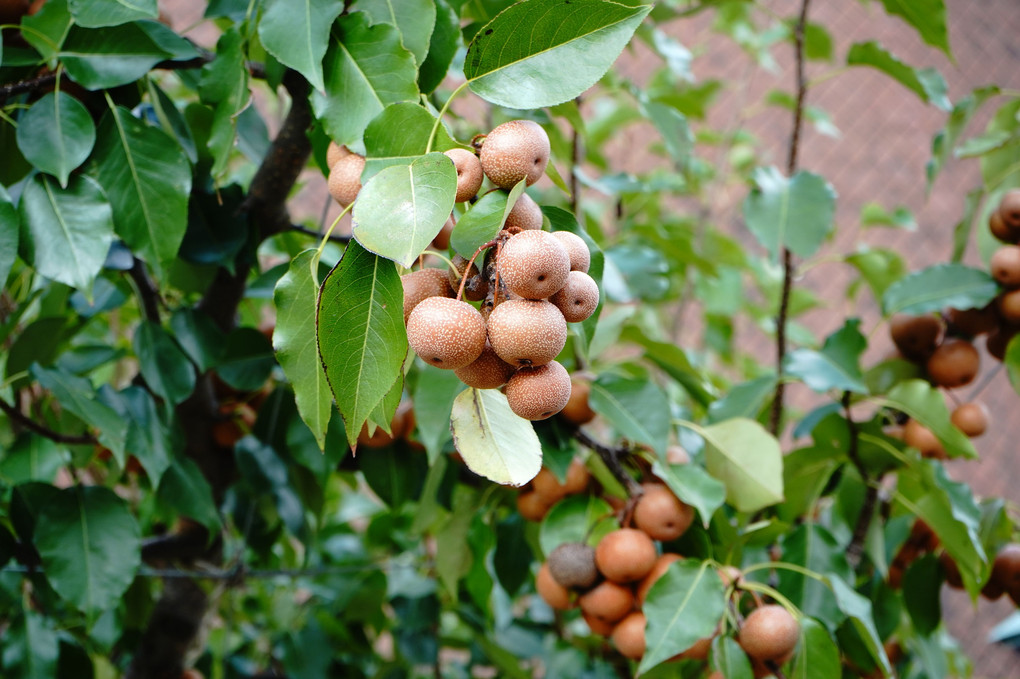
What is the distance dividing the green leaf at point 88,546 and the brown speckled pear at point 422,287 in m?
0.36

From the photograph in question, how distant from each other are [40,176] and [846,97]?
2221 mm

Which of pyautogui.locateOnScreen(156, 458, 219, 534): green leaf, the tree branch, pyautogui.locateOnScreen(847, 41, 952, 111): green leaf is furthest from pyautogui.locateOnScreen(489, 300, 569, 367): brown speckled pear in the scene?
pyautogui.locateOnScreen(847, 41, 952, 111): green leaf

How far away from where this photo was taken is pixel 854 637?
2.01 feet

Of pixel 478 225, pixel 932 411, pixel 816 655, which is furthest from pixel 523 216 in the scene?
pixel 932 411

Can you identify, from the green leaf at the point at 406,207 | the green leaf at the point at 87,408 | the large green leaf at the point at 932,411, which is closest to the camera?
the green leaf at the point at 406,207

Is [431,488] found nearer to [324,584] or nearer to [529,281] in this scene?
[529,281]

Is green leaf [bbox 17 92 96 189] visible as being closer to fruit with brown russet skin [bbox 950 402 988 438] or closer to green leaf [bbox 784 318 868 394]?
green leaf [bbox 784 318 868 394]

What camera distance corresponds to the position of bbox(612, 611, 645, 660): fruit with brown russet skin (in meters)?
0.53

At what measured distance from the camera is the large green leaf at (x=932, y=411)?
642 millimetres

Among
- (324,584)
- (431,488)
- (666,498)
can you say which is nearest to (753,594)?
(666,498)

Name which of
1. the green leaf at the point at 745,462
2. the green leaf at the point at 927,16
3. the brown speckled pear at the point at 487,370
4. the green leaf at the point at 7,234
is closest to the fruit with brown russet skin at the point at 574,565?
the green leaf at the point at 745,462

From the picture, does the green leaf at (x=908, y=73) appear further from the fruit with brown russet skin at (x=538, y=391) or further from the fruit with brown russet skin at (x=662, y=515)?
the fruit with brown russet skin at (x=538, y=391)

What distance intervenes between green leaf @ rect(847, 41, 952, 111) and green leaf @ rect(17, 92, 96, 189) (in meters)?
0.68

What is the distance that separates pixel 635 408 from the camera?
57cm
